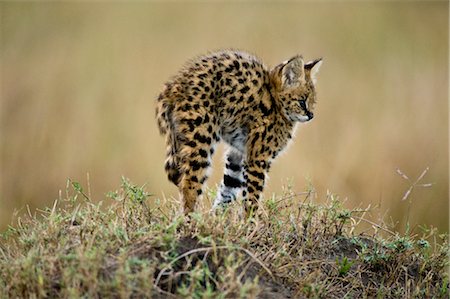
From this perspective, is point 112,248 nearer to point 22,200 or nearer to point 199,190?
point 199,190

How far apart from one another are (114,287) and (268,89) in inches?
117

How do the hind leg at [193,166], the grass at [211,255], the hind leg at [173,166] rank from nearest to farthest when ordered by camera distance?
the grass at [211,255]
the hind leg at [193,166]
the hind leg at [173,166]

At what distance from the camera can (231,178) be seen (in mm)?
7609

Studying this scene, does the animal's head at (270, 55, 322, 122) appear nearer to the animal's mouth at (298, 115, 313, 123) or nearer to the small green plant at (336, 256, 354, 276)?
the animal's mouth at (298, 115, 313, 123)

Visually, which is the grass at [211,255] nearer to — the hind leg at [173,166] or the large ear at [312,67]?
the hind leg at [173,166]

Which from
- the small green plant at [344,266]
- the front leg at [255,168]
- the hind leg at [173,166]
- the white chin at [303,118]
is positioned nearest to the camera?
the small green plant at [344,266]

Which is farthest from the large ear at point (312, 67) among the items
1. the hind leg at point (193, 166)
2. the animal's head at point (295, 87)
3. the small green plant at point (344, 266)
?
the small green plant at point (344, 266)

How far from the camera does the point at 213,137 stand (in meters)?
7.00

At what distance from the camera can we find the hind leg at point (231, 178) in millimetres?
7508

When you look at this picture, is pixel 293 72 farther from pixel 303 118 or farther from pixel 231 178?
pixel 231 178

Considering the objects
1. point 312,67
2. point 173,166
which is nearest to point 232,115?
point 173,166

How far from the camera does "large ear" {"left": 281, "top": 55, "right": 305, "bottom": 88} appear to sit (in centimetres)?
755

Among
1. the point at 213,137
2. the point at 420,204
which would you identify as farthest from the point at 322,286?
the point at 420,204

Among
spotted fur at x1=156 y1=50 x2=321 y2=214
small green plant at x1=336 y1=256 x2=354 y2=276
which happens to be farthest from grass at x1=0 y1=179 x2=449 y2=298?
spotted fur at x1=156 y1=50 x2=321 y2=214
